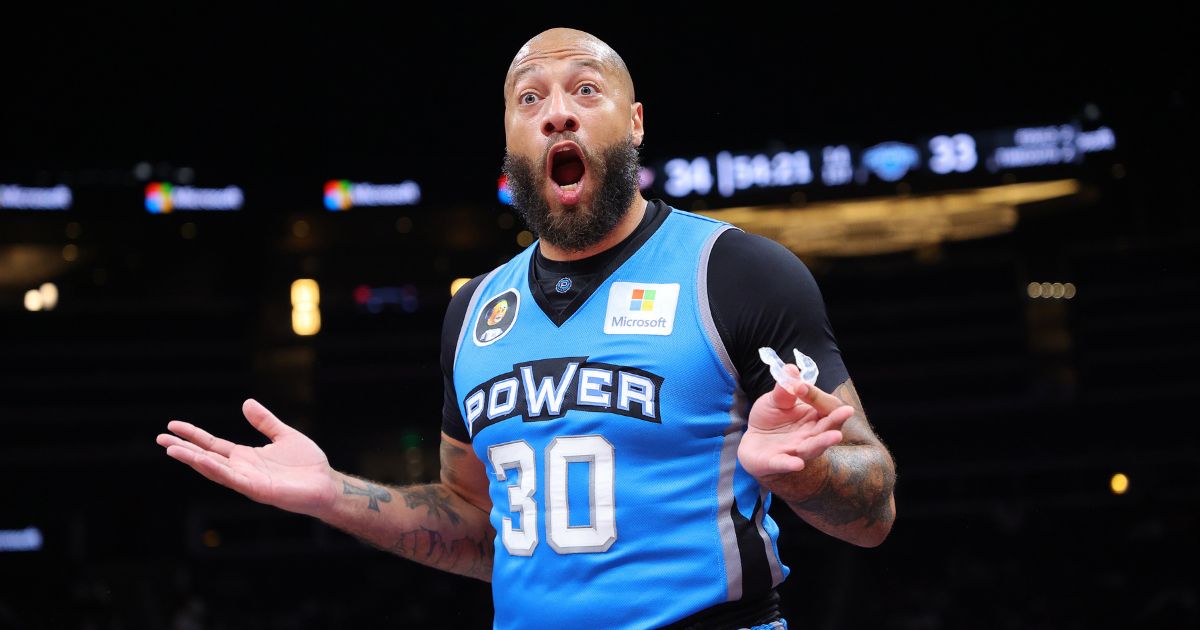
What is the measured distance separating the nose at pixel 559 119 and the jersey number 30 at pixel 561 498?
2.43ft

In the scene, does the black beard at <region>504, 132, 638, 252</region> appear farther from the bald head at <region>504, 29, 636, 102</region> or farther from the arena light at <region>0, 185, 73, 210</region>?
the arena light at <region>0, 185, 73, 210</region>

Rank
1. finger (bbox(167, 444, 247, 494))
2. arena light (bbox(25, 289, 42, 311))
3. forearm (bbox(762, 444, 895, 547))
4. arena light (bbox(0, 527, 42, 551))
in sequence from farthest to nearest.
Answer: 1. arena light (bbox(25, 289, 42, 311))
2. arena light (bbox(0, 527, 42, 551))
3. finger (bbox(167, 444, 247, 494))
4. forearm (bbox(762, 444, 895, 547))

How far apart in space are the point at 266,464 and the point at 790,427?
1309 millimetres

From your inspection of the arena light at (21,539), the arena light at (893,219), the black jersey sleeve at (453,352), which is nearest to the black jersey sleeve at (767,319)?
the black jersey sleeve at (453,352)

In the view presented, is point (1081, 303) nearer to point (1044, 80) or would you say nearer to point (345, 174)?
point (1044, 80)

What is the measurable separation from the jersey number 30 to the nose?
0.74 meters

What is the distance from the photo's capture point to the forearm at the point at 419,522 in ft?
9.30

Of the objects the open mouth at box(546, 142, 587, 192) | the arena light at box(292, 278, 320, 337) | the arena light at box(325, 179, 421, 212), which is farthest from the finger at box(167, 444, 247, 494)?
the arena light at box(292, 278, 320, 337)

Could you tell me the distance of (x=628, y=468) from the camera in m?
2.39

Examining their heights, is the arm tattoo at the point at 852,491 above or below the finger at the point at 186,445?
below

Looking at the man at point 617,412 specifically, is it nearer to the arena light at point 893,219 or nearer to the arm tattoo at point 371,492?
the arm tattoo at point 371,492

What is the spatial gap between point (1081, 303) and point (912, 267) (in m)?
2.49

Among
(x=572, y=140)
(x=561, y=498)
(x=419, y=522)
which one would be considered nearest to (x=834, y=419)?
(x=561, y=498)

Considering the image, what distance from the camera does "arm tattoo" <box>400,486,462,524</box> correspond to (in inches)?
118
